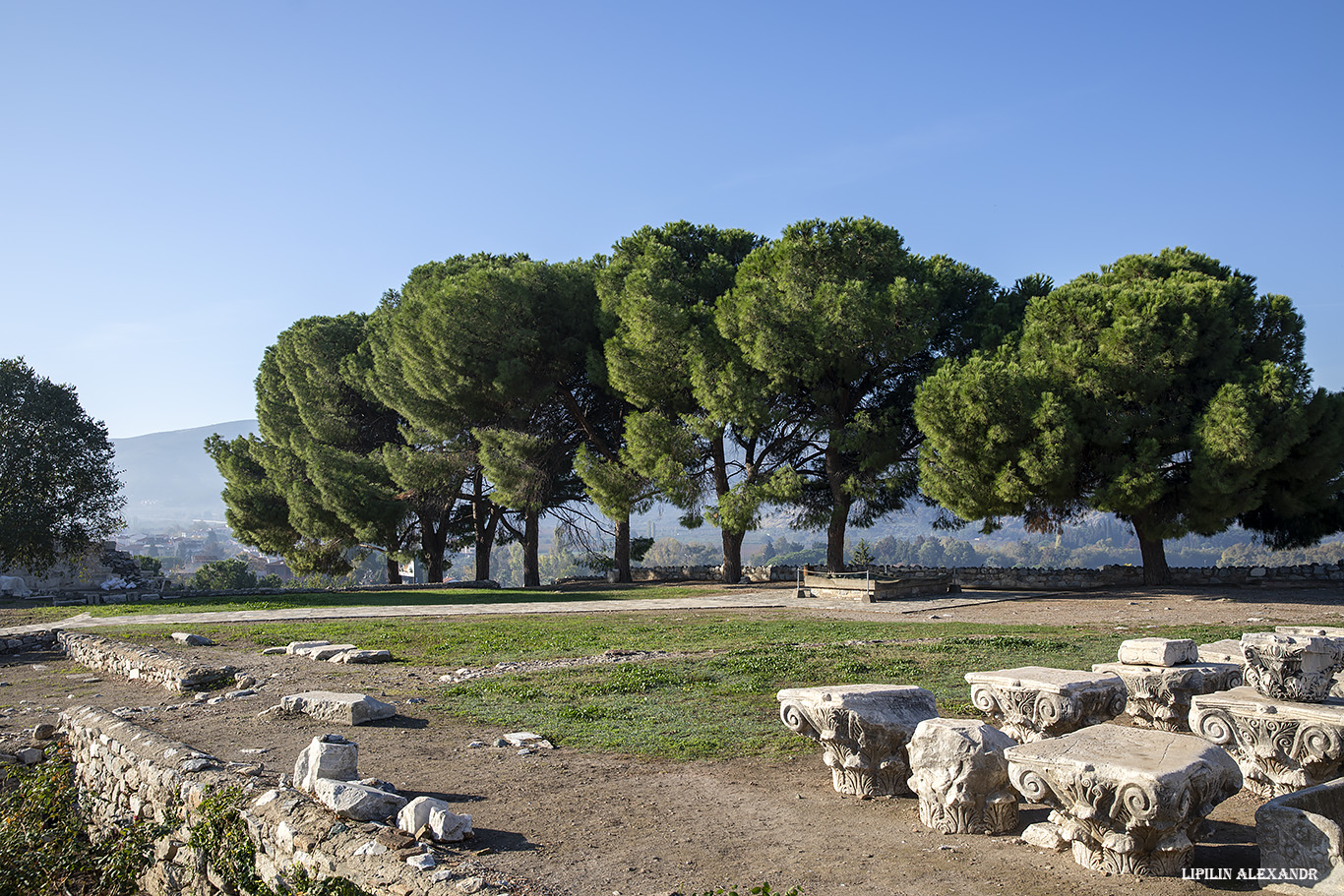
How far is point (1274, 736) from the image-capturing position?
14.6ft

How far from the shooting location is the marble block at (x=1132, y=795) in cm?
348

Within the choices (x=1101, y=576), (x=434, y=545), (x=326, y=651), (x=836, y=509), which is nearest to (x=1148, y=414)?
(x=1101, y=576)

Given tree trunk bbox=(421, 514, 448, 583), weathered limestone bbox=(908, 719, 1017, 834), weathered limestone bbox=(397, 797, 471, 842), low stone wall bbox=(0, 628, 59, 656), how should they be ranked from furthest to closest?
1. tree trunk bbox=(421, 514, 448, 583)
2. low stone wall bbox=(0, 628, 59, 656)
3. weathered limestone bbox=(908, 719, 1017, 834)
4. weathered limestone bbox=(397, 797, 471, 842)

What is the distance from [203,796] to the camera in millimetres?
5098

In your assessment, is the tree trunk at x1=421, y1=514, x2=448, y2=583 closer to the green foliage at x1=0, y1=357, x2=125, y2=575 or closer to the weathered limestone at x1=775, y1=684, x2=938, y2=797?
the green foliage at x1=0, y1=357, x2=125, y2=575

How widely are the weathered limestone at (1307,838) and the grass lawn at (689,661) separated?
283 cm

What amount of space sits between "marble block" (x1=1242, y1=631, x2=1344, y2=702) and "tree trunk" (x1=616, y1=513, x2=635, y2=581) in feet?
72.9

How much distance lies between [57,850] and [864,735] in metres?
5.33

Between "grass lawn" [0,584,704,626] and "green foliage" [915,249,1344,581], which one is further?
"grass lawn" [0,584,704,626]

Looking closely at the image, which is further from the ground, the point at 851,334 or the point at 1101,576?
the point at 851,334

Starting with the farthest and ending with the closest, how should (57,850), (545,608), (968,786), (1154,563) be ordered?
1. (1154,563)
2. (545,608)
3. (57,850)
4. (968,786)

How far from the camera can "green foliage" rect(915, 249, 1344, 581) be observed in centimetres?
1686

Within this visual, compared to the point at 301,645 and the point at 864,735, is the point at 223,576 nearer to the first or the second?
the point at 301,645

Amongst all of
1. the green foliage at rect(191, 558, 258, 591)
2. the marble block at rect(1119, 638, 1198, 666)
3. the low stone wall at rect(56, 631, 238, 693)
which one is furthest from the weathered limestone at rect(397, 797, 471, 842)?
the green foliage at rect(191, 558, 258, 591)
